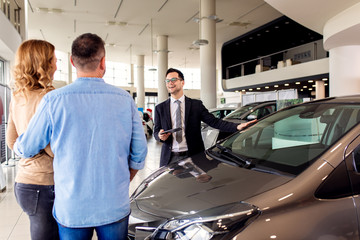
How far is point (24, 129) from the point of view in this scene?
122cm

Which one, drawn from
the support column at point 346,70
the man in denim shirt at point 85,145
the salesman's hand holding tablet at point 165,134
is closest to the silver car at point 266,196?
the man in denim shirt at point 85,145

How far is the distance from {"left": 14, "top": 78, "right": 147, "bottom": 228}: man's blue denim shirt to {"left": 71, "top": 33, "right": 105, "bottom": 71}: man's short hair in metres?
0.06

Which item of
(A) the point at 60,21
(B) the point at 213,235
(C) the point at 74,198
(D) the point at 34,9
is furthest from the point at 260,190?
(A) the point at 60,21

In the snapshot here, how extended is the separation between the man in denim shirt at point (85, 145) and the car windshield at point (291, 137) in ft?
2.98

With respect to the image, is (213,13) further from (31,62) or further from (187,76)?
(187,76)

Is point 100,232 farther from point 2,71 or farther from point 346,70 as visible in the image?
point 346,70

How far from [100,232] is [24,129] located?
56cm

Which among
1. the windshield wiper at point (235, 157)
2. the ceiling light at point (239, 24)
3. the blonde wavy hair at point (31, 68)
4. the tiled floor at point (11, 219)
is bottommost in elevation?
the tiled floor at point (11, 219)

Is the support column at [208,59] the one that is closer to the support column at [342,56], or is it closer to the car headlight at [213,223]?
the support column at [342,56]

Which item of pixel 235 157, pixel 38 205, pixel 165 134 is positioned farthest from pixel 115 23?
pixel 38 205

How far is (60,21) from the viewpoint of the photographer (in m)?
13.5

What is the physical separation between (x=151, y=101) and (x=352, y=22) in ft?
82.5

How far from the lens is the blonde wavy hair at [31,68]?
1241 mm

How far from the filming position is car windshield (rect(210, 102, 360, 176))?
165 centimetres
